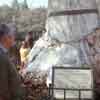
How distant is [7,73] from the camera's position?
4461 millimetres

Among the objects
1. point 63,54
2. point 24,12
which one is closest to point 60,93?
point 63,54

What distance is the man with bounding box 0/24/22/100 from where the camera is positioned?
4434 millimetres

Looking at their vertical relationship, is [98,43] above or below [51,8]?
below

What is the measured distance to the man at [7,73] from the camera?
14.5 feet

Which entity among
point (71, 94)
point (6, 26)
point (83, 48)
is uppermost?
point (6, 26)

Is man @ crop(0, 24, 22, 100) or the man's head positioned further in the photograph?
the man's head

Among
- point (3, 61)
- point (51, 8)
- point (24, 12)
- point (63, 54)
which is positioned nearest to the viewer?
point (3, 61)

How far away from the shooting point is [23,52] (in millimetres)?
10391

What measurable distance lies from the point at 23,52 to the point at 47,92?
4.16 meters

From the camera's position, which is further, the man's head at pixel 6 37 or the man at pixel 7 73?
the man's head at pixel 6 37

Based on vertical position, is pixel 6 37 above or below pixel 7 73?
above

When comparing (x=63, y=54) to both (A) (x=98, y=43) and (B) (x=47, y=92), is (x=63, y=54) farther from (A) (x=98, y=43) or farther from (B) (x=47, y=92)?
(B) (x=47, y=92)

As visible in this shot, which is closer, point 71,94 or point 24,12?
point 71,94

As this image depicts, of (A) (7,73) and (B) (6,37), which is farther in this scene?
(B) (6,37)
